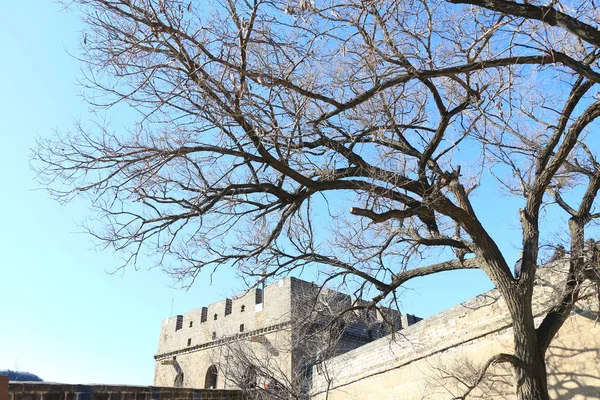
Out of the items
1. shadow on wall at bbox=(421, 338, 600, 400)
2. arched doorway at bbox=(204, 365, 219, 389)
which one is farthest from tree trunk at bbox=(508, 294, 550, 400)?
arched doorway at bbox=(204, 365, 219, 389)

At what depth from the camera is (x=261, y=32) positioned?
471 cm

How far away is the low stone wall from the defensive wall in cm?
367

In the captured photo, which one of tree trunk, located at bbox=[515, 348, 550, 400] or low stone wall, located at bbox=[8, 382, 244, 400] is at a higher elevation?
low stone wall, located at bbox=[8, 382, 244, 400]

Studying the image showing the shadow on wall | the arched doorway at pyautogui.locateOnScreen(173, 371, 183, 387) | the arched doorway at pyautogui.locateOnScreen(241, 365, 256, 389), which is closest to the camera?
the shadow on wall

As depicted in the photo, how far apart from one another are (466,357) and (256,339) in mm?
10041

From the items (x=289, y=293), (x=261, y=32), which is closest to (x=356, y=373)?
(x=289, y=293)

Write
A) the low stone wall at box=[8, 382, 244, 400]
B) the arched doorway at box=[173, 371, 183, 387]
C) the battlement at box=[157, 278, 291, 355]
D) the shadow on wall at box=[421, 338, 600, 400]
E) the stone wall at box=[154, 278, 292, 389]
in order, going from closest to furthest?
the shadow on wall at box=[421, 338, 600, 400] < the low stone wall at box=[8, 382, 244, 400] < the stone wall at box=[154, 278, 292, 389] < the battlement at box=[157, 278, 291, 355] < the arched doorway at box=[173, 371, 183, 387]

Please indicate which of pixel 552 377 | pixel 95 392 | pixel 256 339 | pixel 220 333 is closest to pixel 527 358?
pixel 552 377

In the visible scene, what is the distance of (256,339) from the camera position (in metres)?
17.3

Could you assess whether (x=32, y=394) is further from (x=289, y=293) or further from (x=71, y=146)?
(x=289, y=293)

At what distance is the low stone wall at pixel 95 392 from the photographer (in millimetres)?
8188

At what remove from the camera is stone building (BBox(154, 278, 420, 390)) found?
1335 cm

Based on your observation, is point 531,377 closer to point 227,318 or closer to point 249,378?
point 249,378

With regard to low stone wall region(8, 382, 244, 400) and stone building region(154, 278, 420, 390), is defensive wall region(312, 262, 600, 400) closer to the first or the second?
stone building region(154, 278, 420, 390)
